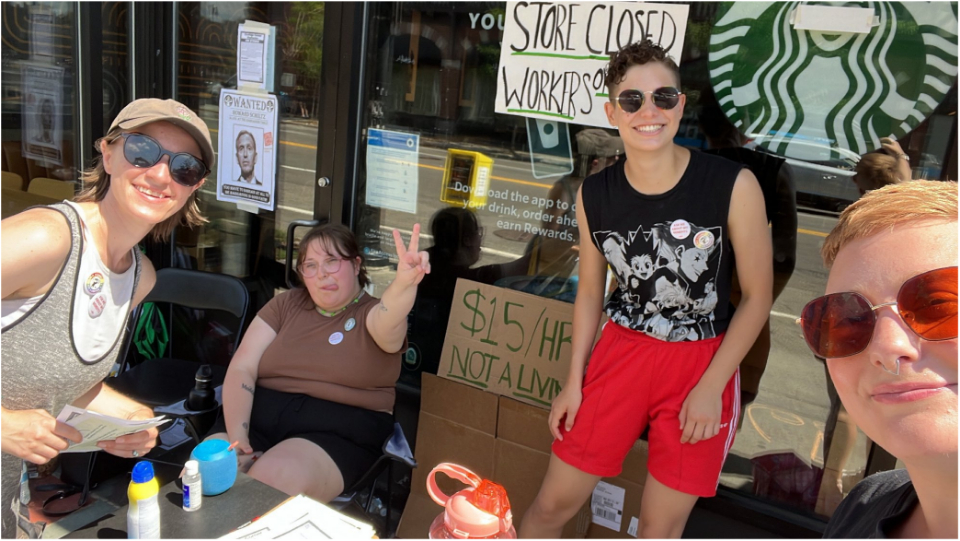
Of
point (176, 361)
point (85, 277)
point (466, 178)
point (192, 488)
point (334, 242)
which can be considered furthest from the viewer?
point (176, 361)

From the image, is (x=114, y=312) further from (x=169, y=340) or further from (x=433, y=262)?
(x=169, y=340)

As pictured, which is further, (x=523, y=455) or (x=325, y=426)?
(x=523, y=455)

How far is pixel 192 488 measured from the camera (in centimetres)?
173

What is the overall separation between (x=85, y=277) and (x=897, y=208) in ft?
6.17

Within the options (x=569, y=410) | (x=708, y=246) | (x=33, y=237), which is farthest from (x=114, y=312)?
(x=708, y=246)

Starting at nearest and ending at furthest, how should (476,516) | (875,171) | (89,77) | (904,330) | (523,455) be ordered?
(904,330), (476,516), (875,171), (523,455), (89,77)

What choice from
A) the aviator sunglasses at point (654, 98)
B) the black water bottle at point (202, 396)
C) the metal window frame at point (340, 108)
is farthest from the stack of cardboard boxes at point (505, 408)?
the aviator sunglasses at point (654, 98)

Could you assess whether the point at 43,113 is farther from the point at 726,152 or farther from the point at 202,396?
the point at 726,152

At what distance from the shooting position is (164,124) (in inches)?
79.0

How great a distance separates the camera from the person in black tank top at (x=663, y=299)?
2086 millimetres

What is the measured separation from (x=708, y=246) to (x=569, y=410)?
72 centimetres

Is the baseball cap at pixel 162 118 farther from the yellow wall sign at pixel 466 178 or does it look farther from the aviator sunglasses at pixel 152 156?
the yellow wall sign at pixel 466 178

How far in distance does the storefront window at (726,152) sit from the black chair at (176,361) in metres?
0.73

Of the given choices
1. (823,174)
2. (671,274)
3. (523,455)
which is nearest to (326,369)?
(523,455)
